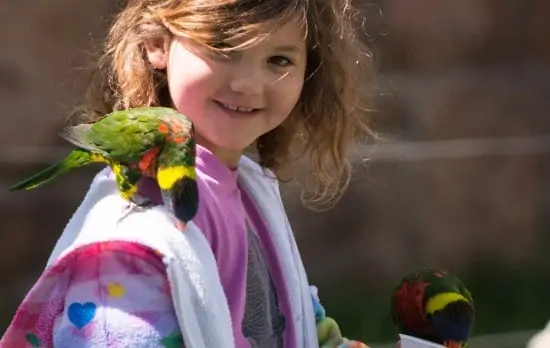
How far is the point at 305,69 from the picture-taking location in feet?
4.80

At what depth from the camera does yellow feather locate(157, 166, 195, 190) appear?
104 centimetres

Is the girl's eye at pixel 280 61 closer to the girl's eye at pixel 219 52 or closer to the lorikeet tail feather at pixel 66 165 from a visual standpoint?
the girl's eye at pixel 219 52

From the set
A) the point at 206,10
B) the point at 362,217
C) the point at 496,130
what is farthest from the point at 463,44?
the point at 206,10

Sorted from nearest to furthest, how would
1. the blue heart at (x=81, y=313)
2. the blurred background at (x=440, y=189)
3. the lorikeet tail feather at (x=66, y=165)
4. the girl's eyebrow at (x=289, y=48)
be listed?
the blue heart at (x=81, y=313) → the lorikeet tail feather at (x=66, y=165) → the girl's eyebrow at (x=289, y=48) → the blurred background at (x=440, y=189)

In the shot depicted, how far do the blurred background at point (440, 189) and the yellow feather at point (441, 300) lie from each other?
1946 mm

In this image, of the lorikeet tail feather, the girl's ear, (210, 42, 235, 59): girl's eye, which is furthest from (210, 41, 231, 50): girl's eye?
the lorikeet tail feather

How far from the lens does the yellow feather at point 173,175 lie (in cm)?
104

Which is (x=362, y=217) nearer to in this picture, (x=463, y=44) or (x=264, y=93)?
(x=463, y=44)

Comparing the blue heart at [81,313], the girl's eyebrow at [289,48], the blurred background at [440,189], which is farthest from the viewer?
the blurred background at [440,189]

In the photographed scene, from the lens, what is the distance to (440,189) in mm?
3631

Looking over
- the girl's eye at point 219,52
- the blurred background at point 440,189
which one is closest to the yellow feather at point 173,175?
the girl's eye at point 219,52

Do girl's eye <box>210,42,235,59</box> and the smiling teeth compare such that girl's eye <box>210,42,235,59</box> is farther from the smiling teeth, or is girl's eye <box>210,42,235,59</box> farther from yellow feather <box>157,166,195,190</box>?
yellow feather <box>157,166,195,190</box>

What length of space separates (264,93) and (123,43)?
28 cm

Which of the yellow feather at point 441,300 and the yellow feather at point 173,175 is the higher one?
the yellow feather at point 173,175
